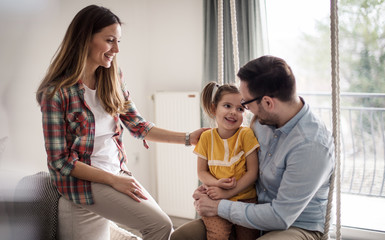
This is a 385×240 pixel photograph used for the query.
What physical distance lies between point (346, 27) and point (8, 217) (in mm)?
2922

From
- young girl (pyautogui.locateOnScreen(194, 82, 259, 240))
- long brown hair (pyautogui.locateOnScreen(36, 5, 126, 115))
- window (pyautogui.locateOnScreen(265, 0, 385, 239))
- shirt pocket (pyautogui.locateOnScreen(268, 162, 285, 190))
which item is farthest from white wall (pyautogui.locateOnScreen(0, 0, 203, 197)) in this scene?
shirt pocket (pyautogui.locateOnScreen(268, 162, 285, 190))

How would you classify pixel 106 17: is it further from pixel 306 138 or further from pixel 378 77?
pixel 378 77

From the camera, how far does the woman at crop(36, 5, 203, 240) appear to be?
1.39m

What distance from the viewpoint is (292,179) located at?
1247mm

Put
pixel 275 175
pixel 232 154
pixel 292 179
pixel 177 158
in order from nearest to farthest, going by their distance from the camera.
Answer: pixel 292 179 → pixel 275 175 → pixel 232 154 → pixel 177 158

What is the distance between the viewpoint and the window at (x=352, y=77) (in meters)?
2.84

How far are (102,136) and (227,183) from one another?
0.61 m

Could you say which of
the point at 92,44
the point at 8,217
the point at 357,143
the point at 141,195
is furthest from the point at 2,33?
the point at 357,143

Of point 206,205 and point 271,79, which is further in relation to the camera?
point 206,205

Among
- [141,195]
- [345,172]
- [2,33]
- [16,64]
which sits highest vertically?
[2,33]

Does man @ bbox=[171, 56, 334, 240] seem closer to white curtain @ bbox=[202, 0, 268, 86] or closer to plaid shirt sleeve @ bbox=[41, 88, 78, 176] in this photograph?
plaid shirt sleeve @ bbox=[41, 88, 78, 176]

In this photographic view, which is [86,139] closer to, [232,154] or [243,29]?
[232,154]

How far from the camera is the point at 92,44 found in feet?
4.76

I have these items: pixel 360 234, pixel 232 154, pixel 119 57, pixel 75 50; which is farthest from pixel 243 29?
pixel 360 234
